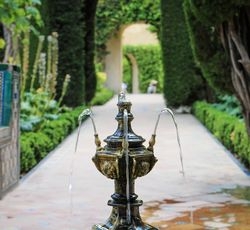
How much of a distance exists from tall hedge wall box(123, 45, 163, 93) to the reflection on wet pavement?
28502 mm

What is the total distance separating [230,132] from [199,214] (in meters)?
4.28

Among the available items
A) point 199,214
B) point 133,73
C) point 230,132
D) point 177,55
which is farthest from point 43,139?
point 133,73

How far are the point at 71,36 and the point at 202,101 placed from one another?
3869 millimetres

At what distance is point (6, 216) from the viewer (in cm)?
501

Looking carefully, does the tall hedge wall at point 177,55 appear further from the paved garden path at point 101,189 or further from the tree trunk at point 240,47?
the tree trunk at point 240,47

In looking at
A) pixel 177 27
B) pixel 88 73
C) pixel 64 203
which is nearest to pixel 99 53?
pixel 88 73

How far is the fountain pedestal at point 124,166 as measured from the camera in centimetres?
362

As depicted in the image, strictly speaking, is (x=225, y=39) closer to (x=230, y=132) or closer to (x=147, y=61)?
(x=230, y=132)

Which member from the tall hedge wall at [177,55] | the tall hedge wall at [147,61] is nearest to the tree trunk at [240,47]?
the tall hedge wall at [177,55]

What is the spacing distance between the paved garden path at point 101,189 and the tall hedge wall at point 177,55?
21.6ft

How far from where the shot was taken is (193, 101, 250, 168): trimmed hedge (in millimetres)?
7711

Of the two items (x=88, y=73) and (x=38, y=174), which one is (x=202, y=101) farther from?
(x=38, y=174)

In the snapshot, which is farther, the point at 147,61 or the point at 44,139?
the point at 147,61

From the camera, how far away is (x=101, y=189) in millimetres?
6207
